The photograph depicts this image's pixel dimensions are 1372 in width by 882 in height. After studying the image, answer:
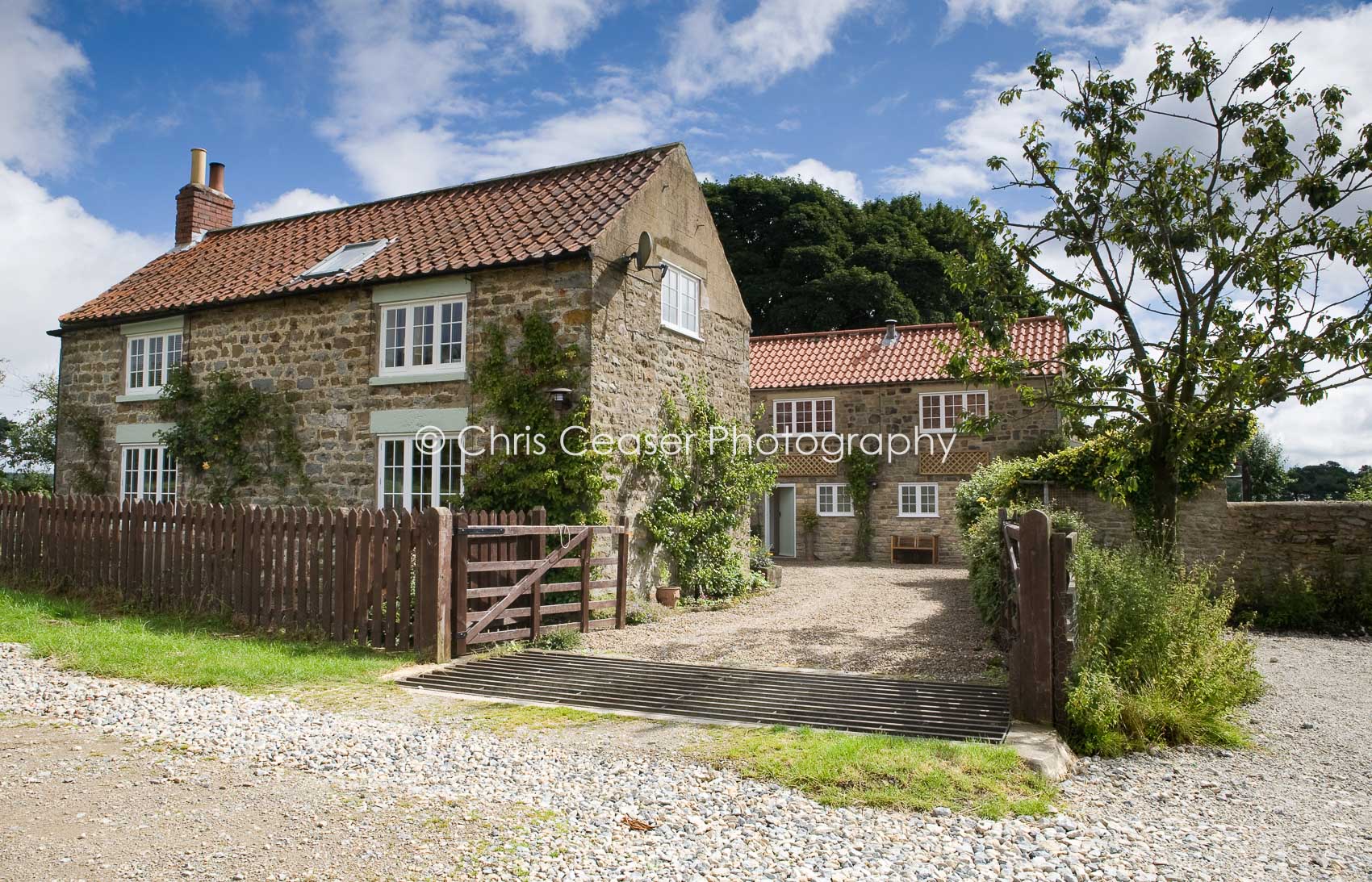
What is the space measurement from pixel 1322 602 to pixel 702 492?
961cm

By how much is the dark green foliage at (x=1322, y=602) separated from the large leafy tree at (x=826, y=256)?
982 inches

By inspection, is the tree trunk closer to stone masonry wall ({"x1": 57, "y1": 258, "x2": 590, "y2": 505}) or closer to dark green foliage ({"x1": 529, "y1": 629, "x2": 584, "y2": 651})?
dark green foliage ({"x1": 529, "y1": 629, "x2": 584, "y2": 651})

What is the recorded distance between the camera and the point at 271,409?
50.8 ft

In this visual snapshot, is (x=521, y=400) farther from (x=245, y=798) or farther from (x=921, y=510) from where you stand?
(x=921, y=510)

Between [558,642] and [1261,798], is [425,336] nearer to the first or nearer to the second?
[558,642]

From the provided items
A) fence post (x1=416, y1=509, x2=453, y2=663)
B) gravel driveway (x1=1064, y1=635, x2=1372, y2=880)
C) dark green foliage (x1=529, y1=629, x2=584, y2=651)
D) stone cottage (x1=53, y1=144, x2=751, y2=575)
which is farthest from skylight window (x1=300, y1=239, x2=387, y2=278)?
gravel driveway (x1=1064, y1=635, x2=1372, y2=880)

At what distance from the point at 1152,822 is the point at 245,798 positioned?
498 centimetres

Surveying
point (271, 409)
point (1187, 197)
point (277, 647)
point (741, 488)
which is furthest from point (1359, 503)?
point (271, 409)

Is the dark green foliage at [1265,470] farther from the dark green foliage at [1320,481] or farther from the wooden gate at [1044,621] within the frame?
the wooden gate at [1044,621]

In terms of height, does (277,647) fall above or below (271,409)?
below

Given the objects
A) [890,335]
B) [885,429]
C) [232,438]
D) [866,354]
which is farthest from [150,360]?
[890,335]

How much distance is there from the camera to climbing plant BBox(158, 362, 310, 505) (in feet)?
50.2

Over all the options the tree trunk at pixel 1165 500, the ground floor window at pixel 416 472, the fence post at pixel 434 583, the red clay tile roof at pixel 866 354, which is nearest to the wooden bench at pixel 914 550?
the red clay tile roof at pixel 866 354

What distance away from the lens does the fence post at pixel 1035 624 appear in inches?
264
